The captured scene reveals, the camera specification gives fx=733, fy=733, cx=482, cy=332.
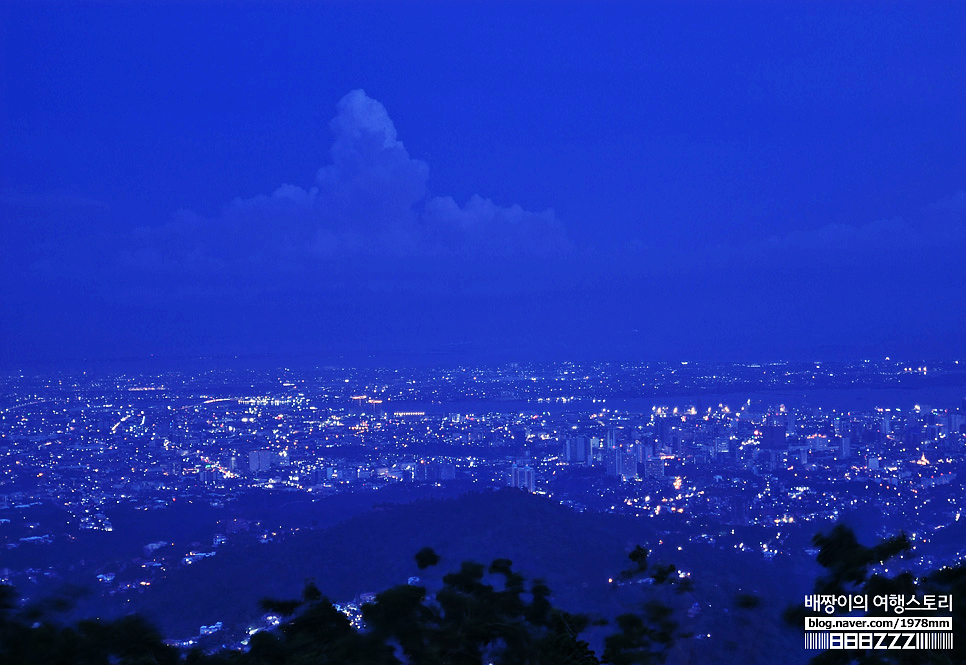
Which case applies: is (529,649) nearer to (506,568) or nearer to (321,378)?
(506,568)

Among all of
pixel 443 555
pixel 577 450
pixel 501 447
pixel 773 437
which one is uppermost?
pixel 773 437

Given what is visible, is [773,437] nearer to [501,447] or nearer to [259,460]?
[501,447]

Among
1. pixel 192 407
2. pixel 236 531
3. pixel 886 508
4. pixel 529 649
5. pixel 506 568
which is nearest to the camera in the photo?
pixel 529 649

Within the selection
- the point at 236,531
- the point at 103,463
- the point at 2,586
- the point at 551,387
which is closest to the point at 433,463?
the point at 236,531

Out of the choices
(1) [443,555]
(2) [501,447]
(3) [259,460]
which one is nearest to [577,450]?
(2) [501,447]

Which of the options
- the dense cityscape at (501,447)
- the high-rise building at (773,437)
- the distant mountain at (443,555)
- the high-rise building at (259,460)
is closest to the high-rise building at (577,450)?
the dense cityscape at (501,447)

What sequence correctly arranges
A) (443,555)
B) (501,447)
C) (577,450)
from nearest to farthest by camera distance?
(443,555) → (577,450) → (501,447)

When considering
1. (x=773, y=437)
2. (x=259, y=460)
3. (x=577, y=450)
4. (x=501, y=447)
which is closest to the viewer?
(x=259, y=460)

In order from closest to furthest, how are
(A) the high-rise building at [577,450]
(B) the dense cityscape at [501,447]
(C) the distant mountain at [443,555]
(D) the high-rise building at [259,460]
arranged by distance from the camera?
(C) the distant mountain at [443,555] < (B) the dense cityscape at [501,447] < (D) the high-rise building at [259,460] < (A) the high-rise building at [577,450]

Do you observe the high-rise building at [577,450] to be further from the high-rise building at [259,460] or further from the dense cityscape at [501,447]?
the high-rise building at [259,460]
